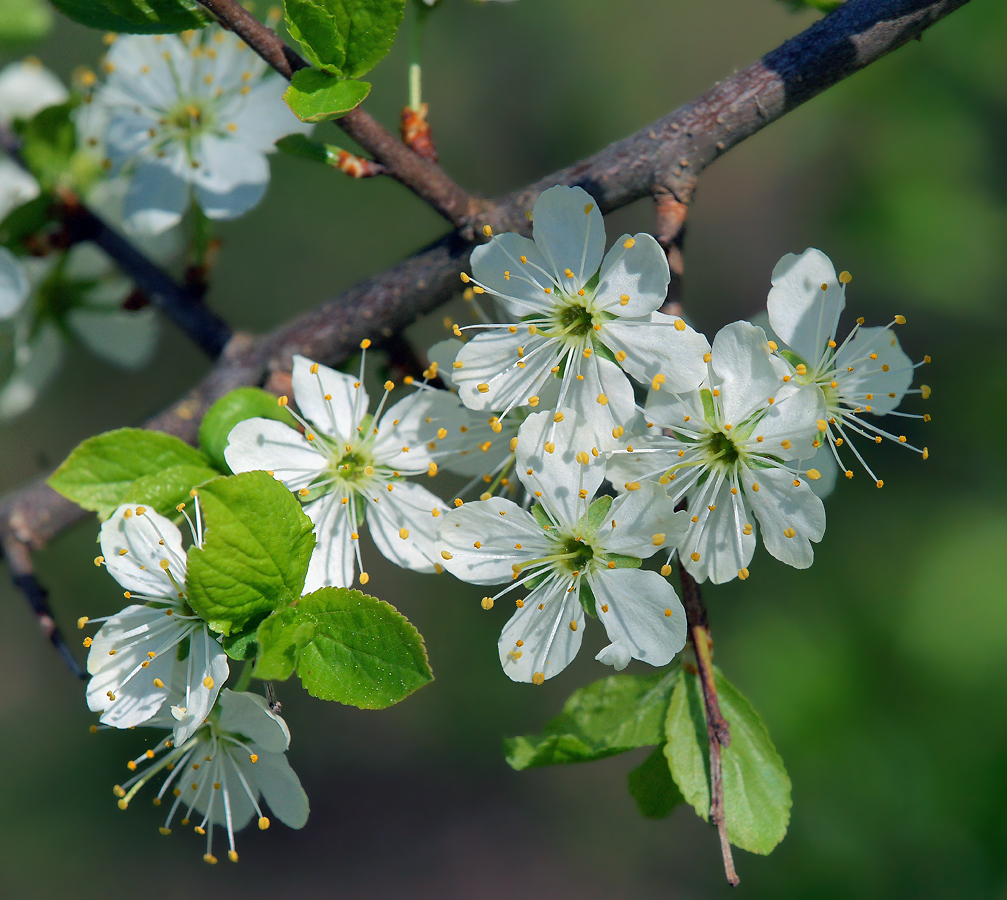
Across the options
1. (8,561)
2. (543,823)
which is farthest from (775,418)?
(543,823)

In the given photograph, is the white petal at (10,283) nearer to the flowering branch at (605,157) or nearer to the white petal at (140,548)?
the flowering branch at (605,157)

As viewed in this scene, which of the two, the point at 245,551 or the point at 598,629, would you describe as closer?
the point at 245,551

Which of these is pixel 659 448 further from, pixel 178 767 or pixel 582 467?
pixel 178 767

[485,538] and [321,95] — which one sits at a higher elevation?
[321,95]

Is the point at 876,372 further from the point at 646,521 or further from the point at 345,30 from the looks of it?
the point at 345,30

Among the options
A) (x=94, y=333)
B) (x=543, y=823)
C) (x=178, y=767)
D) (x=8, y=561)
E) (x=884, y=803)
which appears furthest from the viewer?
(x=543, y=823)

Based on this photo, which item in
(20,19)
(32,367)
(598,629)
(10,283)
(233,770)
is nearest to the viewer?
(233,770)

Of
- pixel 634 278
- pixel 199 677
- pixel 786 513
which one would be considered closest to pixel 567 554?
pixel 786 513
